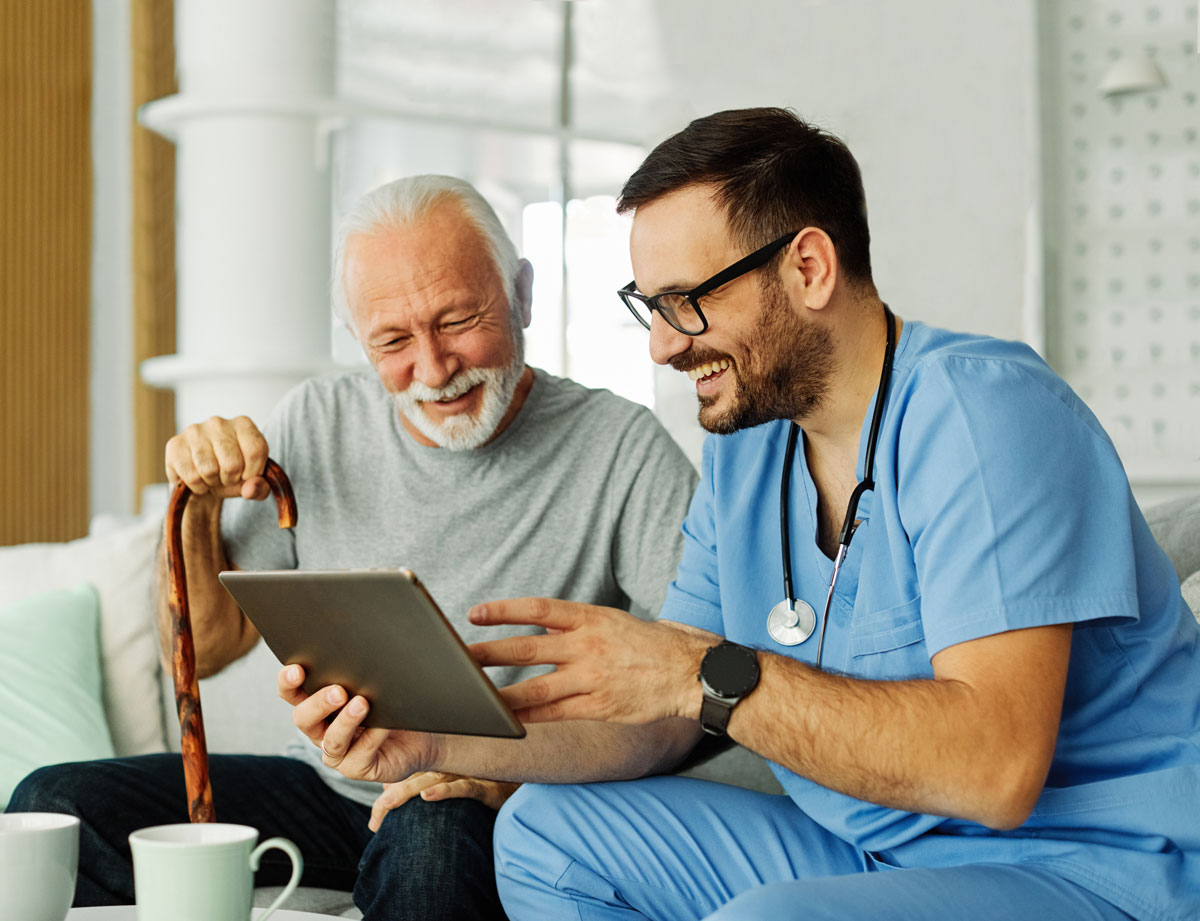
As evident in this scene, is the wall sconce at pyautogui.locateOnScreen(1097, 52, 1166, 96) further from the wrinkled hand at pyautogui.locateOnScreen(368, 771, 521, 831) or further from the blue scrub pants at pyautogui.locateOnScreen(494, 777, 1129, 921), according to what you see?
the wrinkled hand at pyautogui.locateOnScreen(368, 771, 521, 831)

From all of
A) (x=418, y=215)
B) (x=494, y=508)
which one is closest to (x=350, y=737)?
(x=494, y=508)

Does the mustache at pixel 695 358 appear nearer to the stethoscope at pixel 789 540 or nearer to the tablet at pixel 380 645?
the stethoscope at pixel 789 540

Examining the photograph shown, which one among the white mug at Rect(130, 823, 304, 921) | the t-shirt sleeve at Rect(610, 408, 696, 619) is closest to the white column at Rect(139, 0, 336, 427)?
the t-shirt sleeve at Rect(610, 408, 696, 619)

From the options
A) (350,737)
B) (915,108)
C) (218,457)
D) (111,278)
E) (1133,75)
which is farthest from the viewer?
(111,278)

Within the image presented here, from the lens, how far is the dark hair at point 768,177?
1.34 metres

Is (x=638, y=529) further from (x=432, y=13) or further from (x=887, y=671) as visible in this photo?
(x=432, y=13)

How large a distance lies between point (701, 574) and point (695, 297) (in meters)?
0.36

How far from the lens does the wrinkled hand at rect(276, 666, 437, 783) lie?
119 centimetres

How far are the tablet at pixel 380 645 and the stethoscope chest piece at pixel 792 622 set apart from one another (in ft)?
1.30

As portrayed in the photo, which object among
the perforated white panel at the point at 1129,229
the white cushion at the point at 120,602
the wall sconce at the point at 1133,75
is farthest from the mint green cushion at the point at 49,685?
the wall sconce at the point at 1133,75

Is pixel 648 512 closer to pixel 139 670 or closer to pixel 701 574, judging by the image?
pixel 701 574

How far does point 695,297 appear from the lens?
4.38 feet

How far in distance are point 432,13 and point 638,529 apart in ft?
6.87

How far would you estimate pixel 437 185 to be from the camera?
71.0 inches
